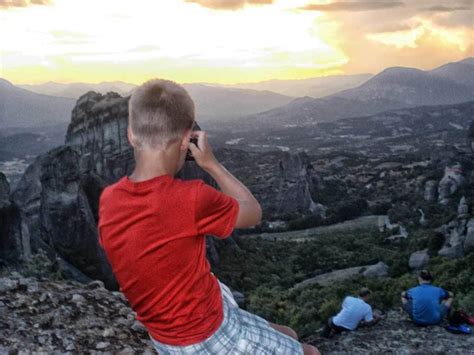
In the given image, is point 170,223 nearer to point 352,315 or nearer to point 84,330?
point 84,330

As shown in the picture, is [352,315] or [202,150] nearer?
[202,150]

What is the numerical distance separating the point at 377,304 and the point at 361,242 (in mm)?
49683

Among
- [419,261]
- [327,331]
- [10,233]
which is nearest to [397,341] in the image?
[327,331]

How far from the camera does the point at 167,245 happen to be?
3.50 metres

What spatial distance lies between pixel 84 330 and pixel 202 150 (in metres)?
4.05

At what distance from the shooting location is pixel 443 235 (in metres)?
31.7

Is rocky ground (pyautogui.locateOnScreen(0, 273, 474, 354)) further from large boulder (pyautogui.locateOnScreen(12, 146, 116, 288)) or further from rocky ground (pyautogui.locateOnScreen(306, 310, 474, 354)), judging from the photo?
large boulder (pyautogui.locateOnScreen(12, 146, 116, 288))

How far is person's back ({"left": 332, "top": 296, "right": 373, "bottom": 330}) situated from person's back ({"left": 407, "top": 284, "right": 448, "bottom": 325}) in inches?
31.9

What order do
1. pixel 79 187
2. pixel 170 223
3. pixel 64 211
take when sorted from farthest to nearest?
1. pixel 79 187
2. pixel 64 211
3. pixel 170 223

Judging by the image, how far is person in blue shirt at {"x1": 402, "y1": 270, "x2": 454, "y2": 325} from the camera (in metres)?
9.62

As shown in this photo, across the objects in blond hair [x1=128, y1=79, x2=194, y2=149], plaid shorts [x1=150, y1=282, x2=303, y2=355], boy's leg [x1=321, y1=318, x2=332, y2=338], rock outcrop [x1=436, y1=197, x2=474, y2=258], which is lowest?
rock outcrop [x1=436, y1=197, x2=474, y2=258]

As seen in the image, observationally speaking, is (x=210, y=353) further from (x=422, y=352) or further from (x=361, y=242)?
(x=361, y=242)

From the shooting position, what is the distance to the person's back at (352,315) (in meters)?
9.46

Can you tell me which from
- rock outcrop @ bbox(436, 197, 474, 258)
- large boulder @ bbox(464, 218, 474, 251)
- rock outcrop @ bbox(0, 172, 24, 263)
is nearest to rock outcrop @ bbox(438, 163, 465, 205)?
rock outcrop @ bbox(436, 197, 474, 258)
